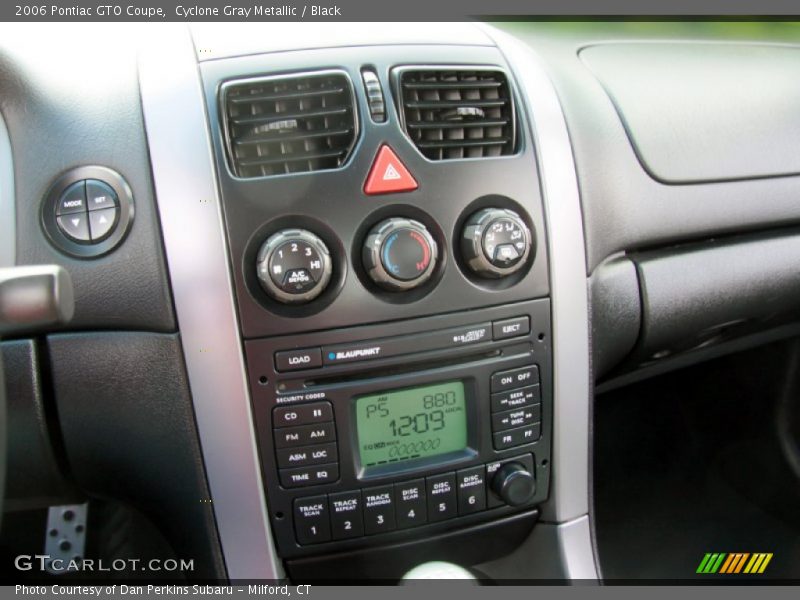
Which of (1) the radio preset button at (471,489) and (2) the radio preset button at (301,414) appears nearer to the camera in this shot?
(2) the radio preset button at (301,414)

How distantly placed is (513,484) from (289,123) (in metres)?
0.65

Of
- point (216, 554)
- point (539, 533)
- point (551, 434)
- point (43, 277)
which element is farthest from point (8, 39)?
point (539, 533)

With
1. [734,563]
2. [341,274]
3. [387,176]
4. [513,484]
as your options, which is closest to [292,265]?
[341,274]

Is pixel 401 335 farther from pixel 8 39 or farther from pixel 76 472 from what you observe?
pixel 8 39

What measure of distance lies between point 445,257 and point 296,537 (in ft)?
1.59

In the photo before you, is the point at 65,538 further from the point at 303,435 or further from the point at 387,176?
the point at 387,176

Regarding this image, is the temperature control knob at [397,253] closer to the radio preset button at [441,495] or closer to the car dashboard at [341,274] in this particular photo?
the car dashboard at [341,274]

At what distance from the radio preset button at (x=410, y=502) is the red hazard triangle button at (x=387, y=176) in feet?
1.47

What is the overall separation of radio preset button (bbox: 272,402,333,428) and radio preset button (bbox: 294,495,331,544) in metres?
0.13

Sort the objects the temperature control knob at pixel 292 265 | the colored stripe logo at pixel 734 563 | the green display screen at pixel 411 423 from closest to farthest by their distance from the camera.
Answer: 1. the temperature control knob at pixel 292 265
2. the green display screen at pixel 411 423
3. the colored stripe logo at pixel 734 563

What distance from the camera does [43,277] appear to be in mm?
782

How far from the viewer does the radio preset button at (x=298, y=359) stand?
1.05 meters

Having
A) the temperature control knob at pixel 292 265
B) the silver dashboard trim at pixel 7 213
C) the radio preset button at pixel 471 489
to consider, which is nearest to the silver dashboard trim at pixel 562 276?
the radio preset button at pixel 471 489

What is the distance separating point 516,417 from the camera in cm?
118
